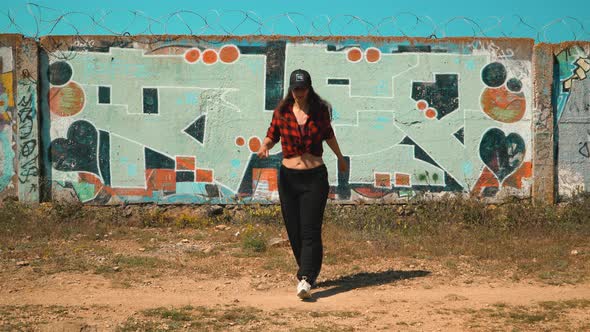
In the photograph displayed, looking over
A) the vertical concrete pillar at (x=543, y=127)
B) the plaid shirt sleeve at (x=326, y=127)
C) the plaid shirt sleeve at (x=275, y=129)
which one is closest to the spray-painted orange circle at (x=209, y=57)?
the plaid shirt sleeve at (x=275, y=129)

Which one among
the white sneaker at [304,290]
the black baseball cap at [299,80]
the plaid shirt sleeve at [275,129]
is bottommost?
the white sneaker at [304,290]

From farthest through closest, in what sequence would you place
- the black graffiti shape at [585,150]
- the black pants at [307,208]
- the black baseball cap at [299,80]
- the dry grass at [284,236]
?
1. the black graffiti shape at [585,150]
2. the dry grass at [284,236]
3. the black pants at [307,208]
4. the black baseball cap at [299,80]

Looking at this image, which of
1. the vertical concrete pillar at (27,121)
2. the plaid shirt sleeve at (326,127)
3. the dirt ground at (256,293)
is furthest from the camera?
the vertical concrete pillar at (27,121)

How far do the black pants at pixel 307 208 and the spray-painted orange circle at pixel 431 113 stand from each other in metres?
3.86

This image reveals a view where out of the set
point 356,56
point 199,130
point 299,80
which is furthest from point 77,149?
point 299,80

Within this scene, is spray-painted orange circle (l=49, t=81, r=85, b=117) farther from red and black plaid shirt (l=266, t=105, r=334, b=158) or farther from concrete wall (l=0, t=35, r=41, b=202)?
red and black plaid shirt (l=266, t=105, r=334, b=158)

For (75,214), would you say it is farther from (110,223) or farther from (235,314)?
(235,314)

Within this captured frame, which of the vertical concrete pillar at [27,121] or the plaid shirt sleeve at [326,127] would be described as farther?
the vertical concrete pillar at [27,121]

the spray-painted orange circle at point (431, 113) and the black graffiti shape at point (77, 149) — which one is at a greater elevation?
the spray-painted orange circle at point (431, 113)

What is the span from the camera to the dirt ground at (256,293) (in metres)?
4.57

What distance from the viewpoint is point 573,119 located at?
8.94 meters

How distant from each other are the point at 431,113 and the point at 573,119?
6.43 ft

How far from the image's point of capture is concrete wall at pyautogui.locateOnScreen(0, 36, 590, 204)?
8.86 metres

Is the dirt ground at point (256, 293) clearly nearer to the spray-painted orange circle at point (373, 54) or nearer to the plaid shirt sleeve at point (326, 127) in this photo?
the plaid shirt sleeve at point (326, 127)
